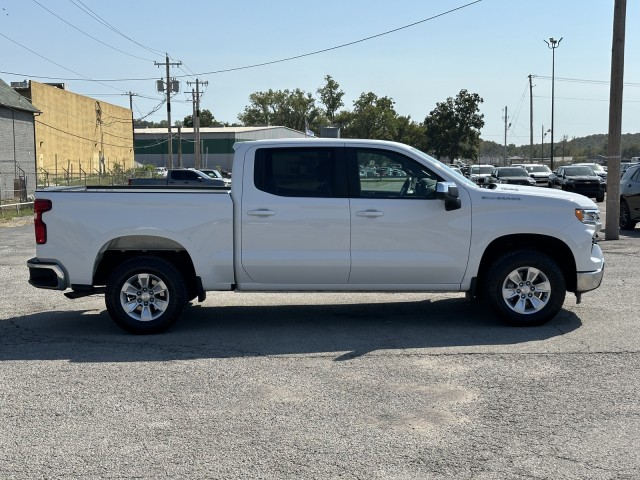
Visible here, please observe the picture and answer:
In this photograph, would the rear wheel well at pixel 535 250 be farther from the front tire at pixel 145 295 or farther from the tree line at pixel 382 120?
the tree line at pixel 382 120

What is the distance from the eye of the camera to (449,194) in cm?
781

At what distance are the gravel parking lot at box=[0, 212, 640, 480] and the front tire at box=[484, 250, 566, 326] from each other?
21 centimetres

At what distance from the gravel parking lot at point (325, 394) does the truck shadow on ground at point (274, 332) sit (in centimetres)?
3

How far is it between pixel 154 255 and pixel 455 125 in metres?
78.8

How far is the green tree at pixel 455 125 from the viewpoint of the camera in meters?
83.5

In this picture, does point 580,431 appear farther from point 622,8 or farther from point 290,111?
point 290,111

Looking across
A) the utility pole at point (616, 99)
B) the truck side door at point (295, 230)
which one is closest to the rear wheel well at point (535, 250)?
the truck side door at point (295, 230)

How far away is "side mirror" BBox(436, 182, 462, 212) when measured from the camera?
7.80 meters

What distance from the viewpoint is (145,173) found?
60750 mm

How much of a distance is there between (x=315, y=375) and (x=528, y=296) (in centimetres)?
285

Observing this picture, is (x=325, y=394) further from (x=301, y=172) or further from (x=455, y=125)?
(x=455, y=125)

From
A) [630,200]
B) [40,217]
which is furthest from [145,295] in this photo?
[630,200]

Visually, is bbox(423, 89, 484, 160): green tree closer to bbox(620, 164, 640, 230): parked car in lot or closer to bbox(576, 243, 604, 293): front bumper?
bbox(620, 164, 640, 230): parked car in lot

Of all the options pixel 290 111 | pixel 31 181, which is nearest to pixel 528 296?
pixel 31 181
